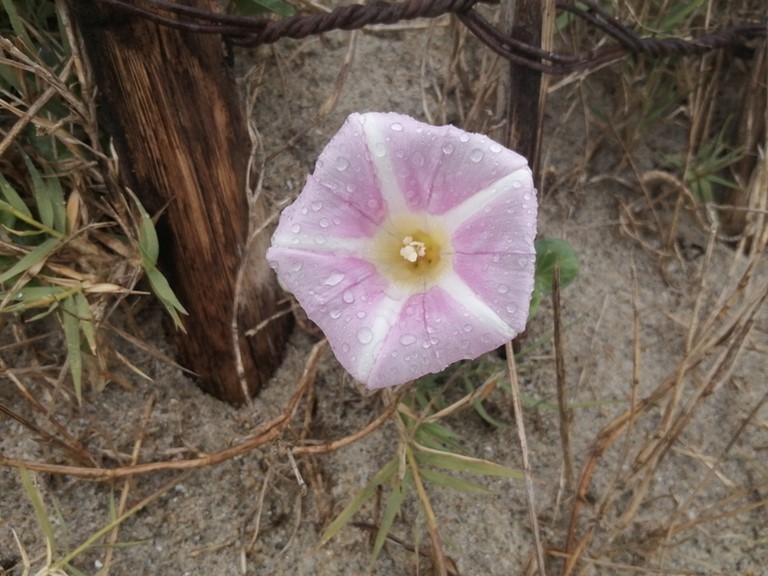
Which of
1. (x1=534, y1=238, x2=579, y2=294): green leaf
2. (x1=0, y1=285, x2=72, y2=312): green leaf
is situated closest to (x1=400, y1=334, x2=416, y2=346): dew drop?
(x1=534, y1=238, x2=579, y2=294): green leaf

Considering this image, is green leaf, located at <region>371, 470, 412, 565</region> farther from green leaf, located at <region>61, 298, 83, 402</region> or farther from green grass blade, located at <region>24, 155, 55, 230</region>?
green grass blade, located at <region>24, 155, 55, 230</region>

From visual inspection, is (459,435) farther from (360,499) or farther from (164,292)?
(164,292)

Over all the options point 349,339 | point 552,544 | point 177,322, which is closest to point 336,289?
point 349,339

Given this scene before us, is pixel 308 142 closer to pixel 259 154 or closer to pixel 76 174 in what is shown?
pixel 259 154

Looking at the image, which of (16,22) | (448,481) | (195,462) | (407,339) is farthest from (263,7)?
(448,481)

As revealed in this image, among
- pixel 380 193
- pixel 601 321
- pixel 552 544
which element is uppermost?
pixel 380 193

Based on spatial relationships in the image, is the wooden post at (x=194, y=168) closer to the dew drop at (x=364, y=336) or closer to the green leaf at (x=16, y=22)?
the green leaf at (x=16, y=22)

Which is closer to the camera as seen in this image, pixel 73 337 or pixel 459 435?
pixel 73 337
